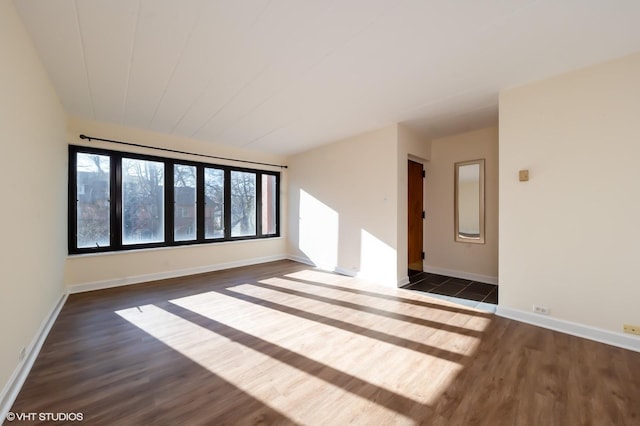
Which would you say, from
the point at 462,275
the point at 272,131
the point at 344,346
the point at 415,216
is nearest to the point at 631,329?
the point at 462,275

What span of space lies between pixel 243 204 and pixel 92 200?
2.53m

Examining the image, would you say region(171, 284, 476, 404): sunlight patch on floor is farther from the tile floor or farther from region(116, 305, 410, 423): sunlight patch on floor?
the tile floor

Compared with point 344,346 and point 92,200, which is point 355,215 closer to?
point 344,346

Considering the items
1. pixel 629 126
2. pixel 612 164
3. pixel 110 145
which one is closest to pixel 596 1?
pixel 629 126

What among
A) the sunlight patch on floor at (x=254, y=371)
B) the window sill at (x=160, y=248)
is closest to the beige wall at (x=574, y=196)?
the sunlight patch on floor at (x=254, y=371)

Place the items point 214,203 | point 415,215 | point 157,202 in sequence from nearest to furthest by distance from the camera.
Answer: point 157,202 < point 415,215 < point 214,203

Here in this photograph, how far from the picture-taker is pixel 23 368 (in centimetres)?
189

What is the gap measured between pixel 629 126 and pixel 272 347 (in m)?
3.80

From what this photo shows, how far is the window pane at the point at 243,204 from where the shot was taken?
5578mm

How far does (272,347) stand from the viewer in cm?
234

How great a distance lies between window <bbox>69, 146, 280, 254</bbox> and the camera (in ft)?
12.9

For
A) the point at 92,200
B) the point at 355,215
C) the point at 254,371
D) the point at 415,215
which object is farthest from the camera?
the point at 415,215

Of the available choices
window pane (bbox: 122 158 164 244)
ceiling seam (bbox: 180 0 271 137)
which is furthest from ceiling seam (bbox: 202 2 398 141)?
window pane (bbox: 122 158 164 244)

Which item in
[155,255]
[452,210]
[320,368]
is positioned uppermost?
[452,210]
